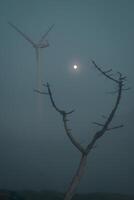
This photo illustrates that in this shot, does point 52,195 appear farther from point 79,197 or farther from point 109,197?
point 109,197

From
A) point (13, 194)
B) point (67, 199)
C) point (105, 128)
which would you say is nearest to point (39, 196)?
point (13, 194)

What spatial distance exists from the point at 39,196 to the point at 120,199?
3.04 m

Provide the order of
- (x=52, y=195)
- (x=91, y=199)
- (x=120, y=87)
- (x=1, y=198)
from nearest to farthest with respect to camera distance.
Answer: (x=120, y=87)
(x=1, y=198)
(x=91, y=199)
(x=52, y=195)

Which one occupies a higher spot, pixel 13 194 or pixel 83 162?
pixel 83 162

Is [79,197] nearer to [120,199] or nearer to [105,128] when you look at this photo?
[120,199]

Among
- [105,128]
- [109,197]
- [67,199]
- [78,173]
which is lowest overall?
[109,197]

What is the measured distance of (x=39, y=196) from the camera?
12.9 m

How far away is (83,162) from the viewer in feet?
24.0

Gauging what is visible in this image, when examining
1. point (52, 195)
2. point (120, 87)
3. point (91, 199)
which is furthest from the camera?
point (52, 195)

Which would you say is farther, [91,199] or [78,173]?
[91,199]

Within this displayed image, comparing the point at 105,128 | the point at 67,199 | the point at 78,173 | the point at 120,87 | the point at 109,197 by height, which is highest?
the point at 120,87

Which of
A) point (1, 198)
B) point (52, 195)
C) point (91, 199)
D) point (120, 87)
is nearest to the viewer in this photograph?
point (120, 87)

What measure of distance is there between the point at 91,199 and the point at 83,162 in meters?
5.40

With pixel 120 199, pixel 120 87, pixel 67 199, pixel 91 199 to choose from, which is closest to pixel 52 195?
pixel 91 199
